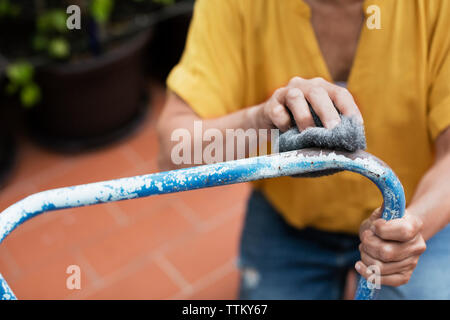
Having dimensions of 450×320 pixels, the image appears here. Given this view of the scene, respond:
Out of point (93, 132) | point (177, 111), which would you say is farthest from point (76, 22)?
point (177, 111)

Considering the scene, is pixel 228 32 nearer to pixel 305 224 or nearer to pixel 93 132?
pixel 305 224

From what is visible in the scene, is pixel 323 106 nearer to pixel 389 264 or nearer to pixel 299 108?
pixel 299 108

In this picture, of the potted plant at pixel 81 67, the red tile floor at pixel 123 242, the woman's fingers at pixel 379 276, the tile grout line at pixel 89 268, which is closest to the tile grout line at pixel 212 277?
the red tile floor at pixel 123 242

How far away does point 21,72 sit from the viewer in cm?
193

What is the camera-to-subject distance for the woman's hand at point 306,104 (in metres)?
0.68

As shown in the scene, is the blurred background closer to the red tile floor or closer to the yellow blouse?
the red tile floor

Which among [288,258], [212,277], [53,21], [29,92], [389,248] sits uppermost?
[53,21]

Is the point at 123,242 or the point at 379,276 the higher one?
the point at 379,276

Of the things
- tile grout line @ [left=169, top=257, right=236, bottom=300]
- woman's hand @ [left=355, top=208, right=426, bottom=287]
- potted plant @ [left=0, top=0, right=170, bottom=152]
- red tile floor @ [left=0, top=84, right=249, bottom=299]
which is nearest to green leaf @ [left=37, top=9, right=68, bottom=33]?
potted plant @ [left=0, top=0, right=170, bottom=152]

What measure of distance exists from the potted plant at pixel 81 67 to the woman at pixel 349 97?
1.02 metres

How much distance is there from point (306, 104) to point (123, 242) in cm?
132

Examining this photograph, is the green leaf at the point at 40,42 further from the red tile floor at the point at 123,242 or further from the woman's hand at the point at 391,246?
the woman's hand at the point at 391,246

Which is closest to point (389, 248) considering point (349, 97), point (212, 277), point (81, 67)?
point (349, 97)
